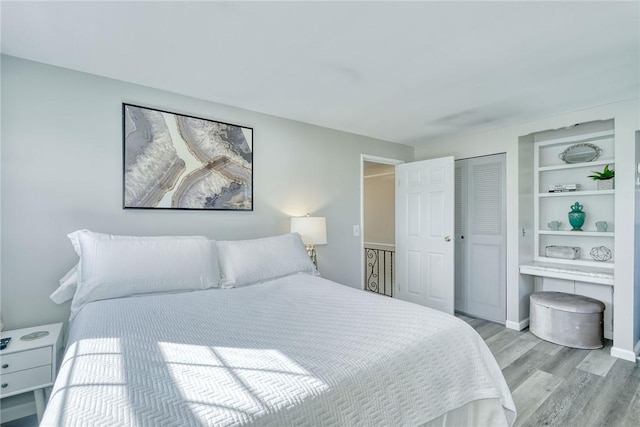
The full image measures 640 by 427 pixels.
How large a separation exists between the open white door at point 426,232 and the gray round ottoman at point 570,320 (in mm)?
869

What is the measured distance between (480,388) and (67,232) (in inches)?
102

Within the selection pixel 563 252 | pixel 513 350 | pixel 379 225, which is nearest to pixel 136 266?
pixel 513 350

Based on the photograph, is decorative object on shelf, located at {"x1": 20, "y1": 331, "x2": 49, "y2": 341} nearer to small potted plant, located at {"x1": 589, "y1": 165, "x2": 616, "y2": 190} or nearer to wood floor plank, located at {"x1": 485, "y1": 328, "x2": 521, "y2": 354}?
wood floor plank, located at {"x1": 485, "y1": 328, "x2": 521, "y2": 354}

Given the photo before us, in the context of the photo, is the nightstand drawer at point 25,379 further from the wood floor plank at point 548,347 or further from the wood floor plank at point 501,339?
the wood floor plank at point 548,347

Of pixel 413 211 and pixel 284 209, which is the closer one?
pixel 284 209

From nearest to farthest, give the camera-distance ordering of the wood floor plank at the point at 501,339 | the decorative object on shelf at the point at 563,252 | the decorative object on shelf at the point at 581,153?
the wood floor plank at the point at 501,339
the decorative object on shelf at the point at 581,153
the decorative object on shelf at the point at 563,252

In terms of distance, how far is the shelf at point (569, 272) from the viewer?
2872 mm

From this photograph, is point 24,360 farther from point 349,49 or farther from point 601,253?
point 601,253

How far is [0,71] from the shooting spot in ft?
6.14

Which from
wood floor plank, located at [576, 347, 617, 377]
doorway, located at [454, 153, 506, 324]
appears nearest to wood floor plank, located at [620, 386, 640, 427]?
wood floor plank, located at [576, 347, 617, 377]

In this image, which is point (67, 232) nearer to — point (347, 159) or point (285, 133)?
point (285, 133)

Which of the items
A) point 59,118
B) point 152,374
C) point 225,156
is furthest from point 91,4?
point 152,374

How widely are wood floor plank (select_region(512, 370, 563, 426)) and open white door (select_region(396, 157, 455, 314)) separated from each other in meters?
1.24

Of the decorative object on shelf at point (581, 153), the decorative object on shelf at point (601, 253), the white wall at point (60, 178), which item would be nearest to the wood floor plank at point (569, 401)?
the decorative object on shelf at point (601, 253)
